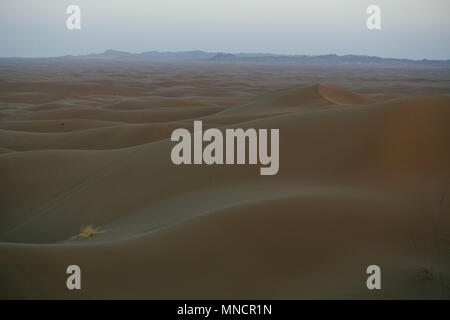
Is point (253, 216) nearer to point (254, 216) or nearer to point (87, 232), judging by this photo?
point (254, 216)

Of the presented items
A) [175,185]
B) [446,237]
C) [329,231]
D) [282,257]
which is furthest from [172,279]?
[175,185]

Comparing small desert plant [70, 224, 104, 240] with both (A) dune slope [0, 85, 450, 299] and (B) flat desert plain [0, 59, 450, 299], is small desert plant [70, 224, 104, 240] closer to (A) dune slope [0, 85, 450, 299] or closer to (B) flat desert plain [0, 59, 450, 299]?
(B) flat desert plain [0, 59, 450, 299]

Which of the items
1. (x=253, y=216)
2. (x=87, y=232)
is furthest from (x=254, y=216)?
(x=87, y=232)

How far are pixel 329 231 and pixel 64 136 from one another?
32.6 feet

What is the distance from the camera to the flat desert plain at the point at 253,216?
3.89 meters

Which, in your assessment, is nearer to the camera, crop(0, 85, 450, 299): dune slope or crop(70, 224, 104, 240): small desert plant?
crop(0, 85, 450, 299): dune slope

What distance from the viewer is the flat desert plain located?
3.89 metres

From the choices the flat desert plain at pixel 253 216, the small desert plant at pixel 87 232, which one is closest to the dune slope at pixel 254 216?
the flat desert plain at pixel 253 216

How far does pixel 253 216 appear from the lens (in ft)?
15.3

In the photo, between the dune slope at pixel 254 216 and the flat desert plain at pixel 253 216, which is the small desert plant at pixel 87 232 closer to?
the flat desert plain at pixel 253 216

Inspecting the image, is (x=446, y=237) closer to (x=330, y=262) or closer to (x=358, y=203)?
(x=358, y=203)

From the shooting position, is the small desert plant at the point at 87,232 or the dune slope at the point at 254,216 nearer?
the dune slope at the point at 254,216

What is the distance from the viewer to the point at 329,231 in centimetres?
446

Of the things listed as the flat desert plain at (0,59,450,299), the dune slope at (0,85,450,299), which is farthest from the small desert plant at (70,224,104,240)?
the dune slope at (0,85,450,299)
